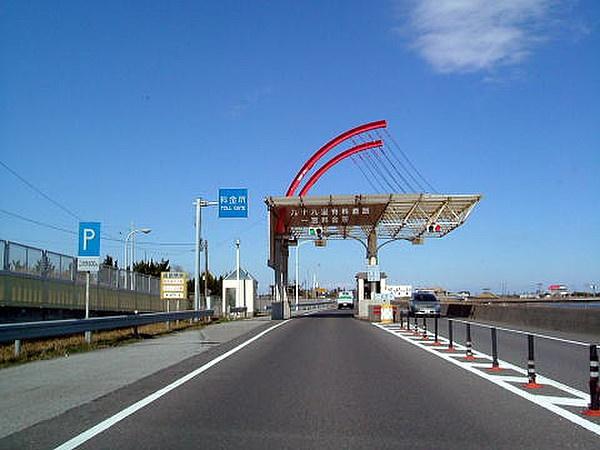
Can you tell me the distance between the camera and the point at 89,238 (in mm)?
23297

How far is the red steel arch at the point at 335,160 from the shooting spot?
58031mm

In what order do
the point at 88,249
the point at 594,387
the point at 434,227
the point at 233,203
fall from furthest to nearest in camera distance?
the point at 434,227 < the point at 233,203 < the point at 88,249 < the point at 594,387

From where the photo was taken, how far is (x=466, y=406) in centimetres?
1086

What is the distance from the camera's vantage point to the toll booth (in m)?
48.9

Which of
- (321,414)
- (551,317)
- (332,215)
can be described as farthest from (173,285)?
(321,414)

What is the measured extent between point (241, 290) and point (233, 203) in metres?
20.8

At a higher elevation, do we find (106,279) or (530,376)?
(106,279)

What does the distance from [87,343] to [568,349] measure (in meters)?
14.6

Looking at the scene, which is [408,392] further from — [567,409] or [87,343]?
[87,343]

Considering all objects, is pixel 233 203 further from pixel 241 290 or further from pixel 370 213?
pixel 241 290

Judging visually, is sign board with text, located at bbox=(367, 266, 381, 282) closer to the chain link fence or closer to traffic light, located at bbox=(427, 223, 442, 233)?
traffic light, located at bbox=(427, 223, 442, 233)

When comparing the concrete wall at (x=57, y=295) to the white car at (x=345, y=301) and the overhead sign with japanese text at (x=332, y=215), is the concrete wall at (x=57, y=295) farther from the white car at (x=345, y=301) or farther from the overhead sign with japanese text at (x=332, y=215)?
the white car at (x=345, y=301)

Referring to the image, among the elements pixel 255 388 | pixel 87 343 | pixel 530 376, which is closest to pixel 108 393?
pixel 255 388

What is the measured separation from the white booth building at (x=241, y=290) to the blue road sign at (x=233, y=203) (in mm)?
19863
